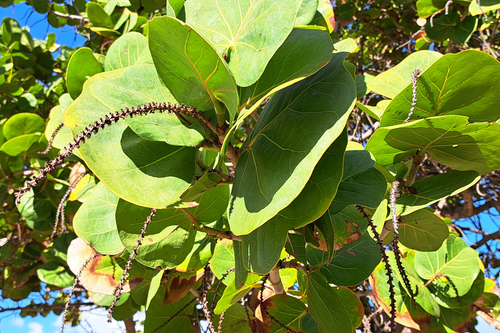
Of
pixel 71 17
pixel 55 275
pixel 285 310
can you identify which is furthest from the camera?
pixel 71 17

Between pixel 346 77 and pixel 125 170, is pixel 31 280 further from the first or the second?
pixel 346 77

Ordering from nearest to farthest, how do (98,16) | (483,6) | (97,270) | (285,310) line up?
1. (285,310)
2. (97,270)
3. (483,6)
4. (98,16)

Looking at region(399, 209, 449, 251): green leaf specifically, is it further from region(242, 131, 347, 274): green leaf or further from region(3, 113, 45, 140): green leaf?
region(3, 113, 45, 140): green leaf

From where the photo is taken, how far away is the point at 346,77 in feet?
1.79

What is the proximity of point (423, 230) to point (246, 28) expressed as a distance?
2.10ft

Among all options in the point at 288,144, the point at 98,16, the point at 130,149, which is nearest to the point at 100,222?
the point at 130,149

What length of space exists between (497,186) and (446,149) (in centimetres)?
178

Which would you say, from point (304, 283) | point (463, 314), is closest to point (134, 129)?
point (304, 283)

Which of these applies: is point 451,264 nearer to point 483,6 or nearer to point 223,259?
point 223,259

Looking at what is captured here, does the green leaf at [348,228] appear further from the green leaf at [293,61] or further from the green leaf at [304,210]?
the green leaf at [293,61]

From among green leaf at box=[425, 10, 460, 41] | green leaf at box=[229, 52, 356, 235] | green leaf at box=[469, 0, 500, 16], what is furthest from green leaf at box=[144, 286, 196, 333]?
green leaf at box=[425, 10, 460, 41]

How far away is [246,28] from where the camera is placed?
560mm

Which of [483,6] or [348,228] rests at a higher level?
[483,6]

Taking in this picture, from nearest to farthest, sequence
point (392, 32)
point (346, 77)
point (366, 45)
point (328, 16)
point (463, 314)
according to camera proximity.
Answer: point (346, 77) < point (328, 16) < point (463, 314) < point (392, 32) < point (366, 45)
